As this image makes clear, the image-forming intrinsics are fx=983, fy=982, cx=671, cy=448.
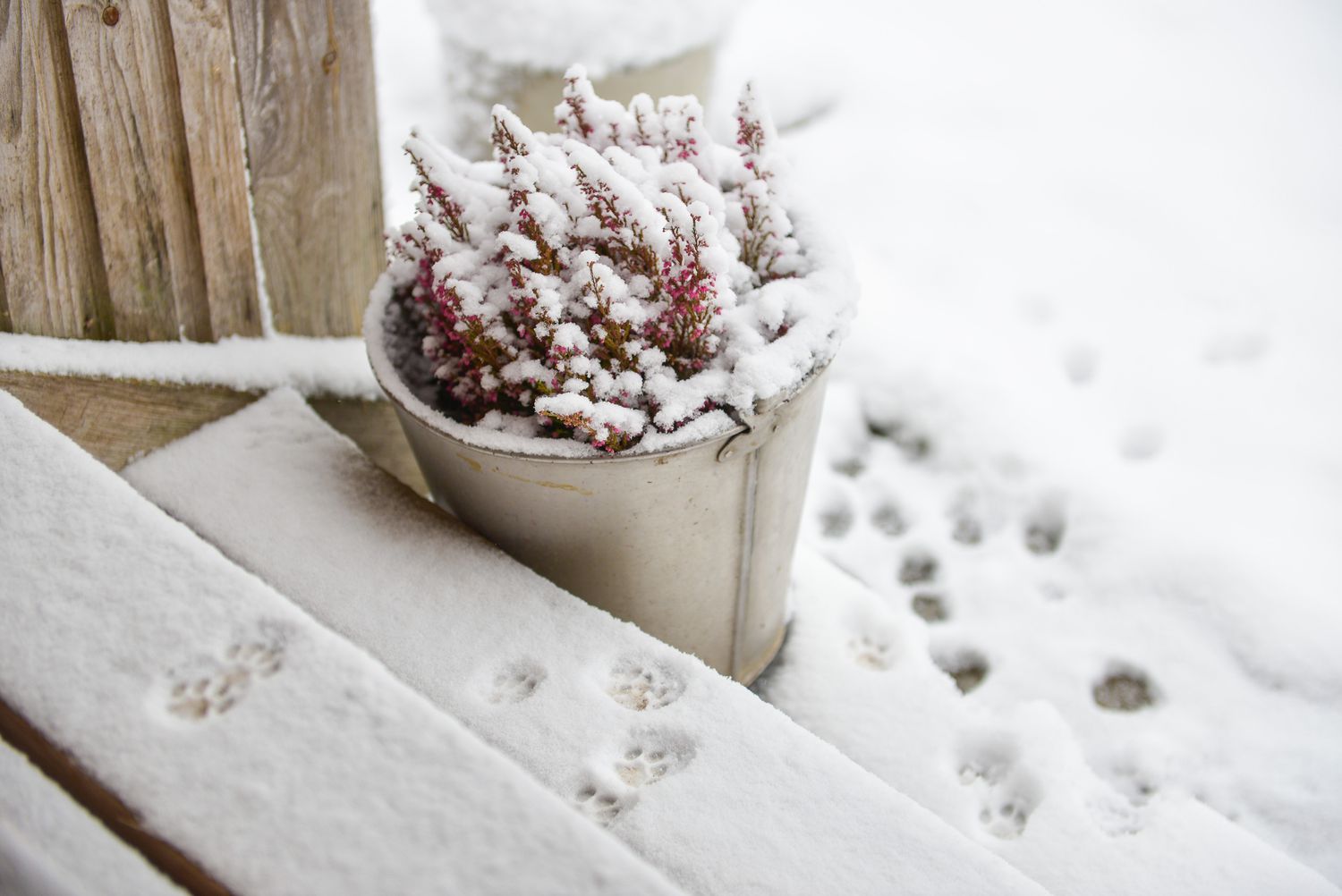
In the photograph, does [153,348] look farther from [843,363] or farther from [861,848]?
[843,363]

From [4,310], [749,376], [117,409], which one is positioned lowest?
[117,409]

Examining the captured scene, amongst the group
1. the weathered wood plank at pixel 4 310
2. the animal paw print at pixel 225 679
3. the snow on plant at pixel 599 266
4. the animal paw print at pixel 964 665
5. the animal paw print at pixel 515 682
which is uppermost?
the snow on plant at pixel 599 266

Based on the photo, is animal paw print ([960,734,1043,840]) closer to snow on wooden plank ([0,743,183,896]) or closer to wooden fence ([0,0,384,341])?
snow on wooden plank ([0,743,183,896])

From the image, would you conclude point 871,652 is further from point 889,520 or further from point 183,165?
point 183,165

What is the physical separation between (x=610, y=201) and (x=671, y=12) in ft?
5.11

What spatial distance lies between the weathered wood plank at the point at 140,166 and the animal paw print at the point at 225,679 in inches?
29.6

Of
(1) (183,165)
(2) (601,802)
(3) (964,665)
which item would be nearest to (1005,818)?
(3) (964,665)

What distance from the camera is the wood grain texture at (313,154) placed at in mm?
1527

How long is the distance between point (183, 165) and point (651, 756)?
1128 millimetres

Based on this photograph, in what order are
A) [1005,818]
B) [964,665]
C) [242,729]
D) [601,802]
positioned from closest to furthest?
[242,729] < [601,802] < [1005,818] < [964,665]

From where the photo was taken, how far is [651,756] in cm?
113

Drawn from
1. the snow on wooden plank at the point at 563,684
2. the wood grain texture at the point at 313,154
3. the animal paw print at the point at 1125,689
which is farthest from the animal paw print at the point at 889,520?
the wood grain texture at the point at 313,154

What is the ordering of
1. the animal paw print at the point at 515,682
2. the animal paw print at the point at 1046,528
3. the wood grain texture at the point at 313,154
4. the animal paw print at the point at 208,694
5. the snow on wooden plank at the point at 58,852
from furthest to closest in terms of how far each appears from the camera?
the animal paw print at the point at 1046,528 → the wood grain texture at the point at 313,154 → the animal paw print at the point at 515,682 → the animal paw print at the point at 208,694 → the snow on wooden plank at the point at 58,852

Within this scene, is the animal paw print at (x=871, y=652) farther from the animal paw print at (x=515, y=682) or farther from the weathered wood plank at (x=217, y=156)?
the weathered wood plank at (x=217, y=156)
